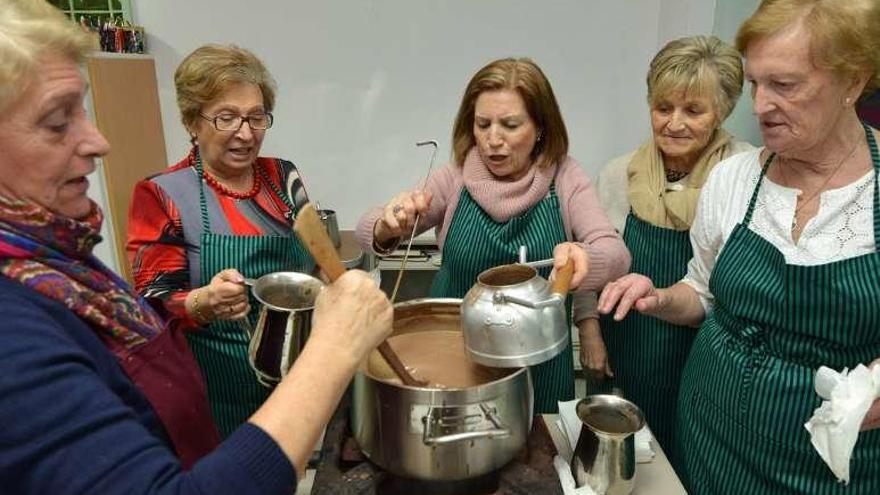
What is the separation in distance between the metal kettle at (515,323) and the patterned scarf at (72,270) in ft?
1.70

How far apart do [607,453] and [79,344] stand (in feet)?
2.71

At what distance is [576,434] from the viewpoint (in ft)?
3.90

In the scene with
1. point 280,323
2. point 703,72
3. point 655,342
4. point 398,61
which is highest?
point 398,61

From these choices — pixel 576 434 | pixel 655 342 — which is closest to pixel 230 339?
pixel 576 434

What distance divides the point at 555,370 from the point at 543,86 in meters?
0.75

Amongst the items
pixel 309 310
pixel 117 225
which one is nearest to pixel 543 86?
pixel 309 310

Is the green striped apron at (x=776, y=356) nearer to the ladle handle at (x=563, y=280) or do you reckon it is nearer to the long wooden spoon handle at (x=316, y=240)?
the ladle handle at (x=563, y=280)

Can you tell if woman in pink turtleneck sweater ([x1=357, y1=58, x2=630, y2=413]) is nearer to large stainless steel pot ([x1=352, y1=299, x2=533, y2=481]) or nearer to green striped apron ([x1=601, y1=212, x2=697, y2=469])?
green striped apron ([x1=601, y1=212, x2=697, y2=469])

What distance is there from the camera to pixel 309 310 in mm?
1040

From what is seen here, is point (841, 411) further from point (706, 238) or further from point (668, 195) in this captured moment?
point (668, 195)

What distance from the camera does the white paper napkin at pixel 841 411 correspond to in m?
0.96

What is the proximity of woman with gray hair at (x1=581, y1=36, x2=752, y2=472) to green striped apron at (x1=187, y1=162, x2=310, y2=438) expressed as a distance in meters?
0.94

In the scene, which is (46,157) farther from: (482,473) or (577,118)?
(577,118)

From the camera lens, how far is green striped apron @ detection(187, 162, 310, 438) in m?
Answer: 1.52
